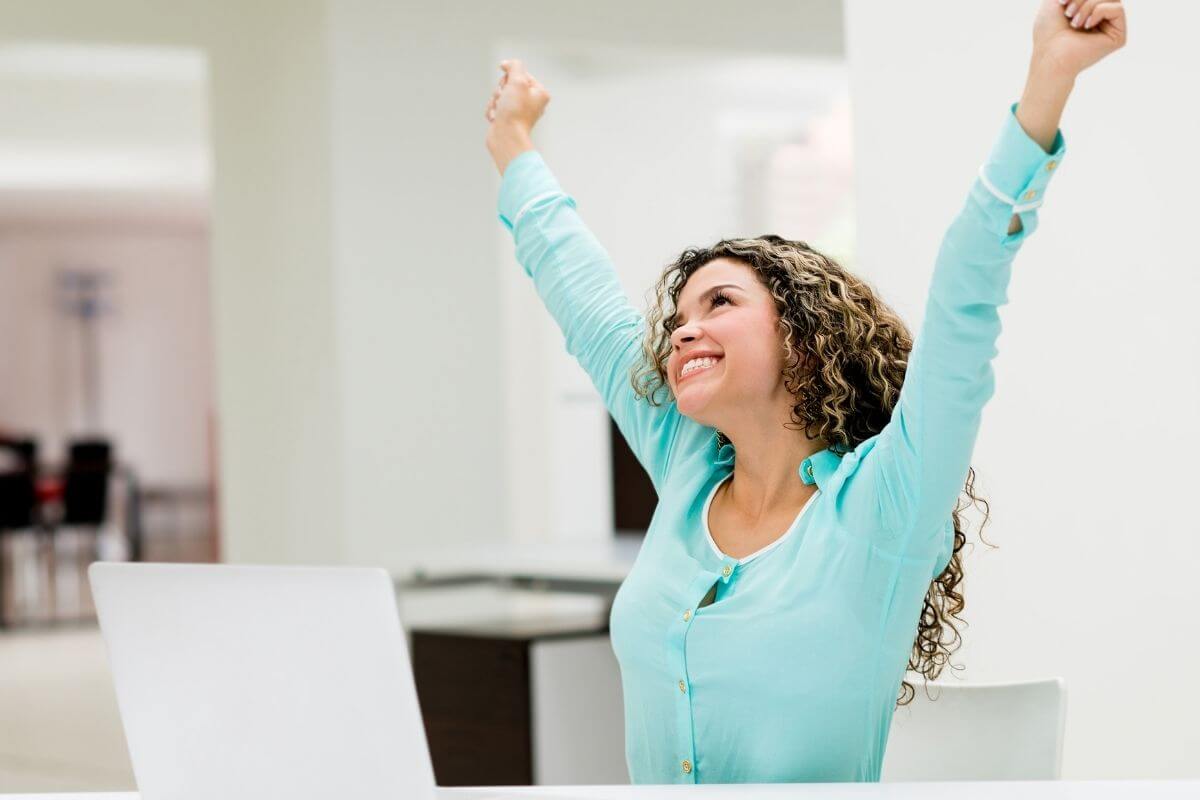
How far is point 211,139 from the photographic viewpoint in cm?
534

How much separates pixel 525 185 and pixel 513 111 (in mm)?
102

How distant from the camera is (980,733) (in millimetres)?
1693

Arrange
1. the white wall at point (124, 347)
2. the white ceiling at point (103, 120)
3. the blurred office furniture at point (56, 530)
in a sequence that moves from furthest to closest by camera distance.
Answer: the white wall at point (124, 347) → the blurred office furniture at point (56, 530) → the white ceiling at point (103, 120)

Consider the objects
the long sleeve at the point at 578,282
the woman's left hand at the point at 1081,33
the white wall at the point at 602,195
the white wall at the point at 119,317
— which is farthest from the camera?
the white wall at the point at 119,317

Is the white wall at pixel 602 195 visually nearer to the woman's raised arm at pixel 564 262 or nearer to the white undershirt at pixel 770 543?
the woman's raised arm at pixel 564 262

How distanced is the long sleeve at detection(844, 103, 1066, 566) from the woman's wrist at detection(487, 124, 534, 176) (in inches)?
27.9

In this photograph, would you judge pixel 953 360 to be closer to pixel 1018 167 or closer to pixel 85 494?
pixel 1018 167

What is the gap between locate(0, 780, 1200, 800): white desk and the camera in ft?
4.20

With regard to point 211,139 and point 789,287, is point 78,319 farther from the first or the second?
point 789,287

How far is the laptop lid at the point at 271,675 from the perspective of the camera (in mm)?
1085

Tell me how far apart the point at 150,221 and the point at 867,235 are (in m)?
11.9

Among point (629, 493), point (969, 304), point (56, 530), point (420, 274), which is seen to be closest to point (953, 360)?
point (969, 304)

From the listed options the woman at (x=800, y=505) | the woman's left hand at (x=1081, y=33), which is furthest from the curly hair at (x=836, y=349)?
the woman's left hand at (x=1081, y=33)

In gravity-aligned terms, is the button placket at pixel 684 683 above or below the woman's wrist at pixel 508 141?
below
